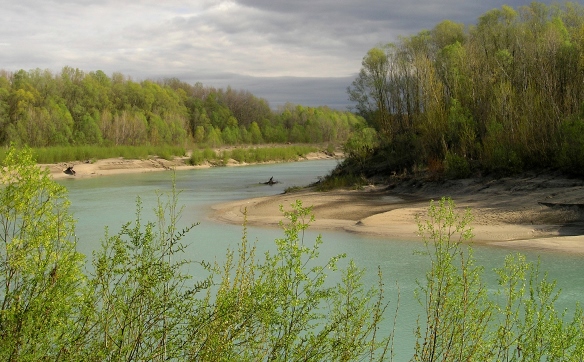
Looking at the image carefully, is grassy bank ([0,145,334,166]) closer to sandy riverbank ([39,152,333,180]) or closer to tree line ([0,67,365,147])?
sandy riverbank ([39,152,333,180])

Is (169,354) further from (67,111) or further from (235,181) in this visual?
(67,111)

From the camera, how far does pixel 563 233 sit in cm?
1484

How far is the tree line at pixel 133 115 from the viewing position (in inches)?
2336

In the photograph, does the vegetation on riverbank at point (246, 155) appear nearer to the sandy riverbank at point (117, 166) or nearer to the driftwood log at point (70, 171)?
the sandy riverbank at point (117, 166)

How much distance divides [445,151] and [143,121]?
4931cm

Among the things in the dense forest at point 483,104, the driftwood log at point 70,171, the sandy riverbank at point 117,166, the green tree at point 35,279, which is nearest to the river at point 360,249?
the green tree at point 35,279

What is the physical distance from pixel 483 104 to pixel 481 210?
809 centimetres

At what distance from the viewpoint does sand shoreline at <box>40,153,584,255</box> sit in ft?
49.4

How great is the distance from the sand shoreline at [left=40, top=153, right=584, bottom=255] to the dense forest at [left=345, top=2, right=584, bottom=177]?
95 cm

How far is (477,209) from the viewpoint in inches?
704

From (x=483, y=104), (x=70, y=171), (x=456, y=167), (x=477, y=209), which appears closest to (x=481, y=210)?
(x=477, y=209)

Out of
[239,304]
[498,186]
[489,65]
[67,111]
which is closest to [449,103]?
[489,65]

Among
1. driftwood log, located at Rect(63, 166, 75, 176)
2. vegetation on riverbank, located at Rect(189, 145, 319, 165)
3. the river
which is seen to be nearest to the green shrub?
the river

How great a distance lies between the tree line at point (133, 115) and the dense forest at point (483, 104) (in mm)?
3134
